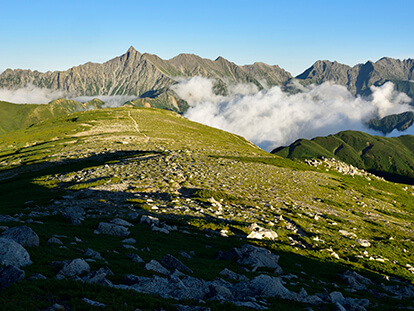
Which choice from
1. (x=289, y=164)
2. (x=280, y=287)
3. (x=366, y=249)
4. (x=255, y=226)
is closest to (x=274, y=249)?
(x=255, y=226)

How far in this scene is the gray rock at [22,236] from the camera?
14641 millimetres

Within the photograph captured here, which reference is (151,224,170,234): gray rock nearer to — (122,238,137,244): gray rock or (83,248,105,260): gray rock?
(122,238,137,244): gray rock

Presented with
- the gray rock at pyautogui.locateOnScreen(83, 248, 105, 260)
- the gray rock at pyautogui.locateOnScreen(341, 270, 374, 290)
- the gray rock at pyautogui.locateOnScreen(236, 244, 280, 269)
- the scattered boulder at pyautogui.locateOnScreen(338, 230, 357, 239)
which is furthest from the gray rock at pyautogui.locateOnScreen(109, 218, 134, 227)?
the scattered boulder at pyautogui.locateOnScreen(338, 230, 357, 239)

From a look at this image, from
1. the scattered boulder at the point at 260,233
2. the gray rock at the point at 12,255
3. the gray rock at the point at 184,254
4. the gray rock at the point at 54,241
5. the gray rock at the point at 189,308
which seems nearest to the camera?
the gray rock at the point at 189,308

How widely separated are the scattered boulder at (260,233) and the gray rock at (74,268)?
15113mm

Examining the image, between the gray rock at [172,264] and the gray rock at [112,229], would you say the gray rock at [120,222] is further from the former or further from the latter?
the gray rock at [172,264]

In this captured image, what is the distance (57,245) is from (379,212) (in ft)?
156

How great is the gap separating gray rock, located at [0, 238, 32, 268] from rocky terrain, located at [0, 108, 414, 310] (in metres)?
0.04

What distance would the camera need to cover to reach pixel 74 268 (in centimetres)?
1227

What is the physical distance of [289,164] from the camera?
7569 centimetres

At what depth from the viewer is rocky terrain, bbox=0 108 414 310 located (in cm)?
1146

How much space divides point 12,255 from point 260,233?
61.3ft

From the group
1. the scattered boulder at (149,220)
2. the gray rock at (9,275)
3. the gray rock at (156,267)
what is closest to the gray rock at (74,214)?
the scattered boulder at (149,220)

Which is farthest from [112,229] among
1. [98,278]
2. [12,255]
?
[98,278]
